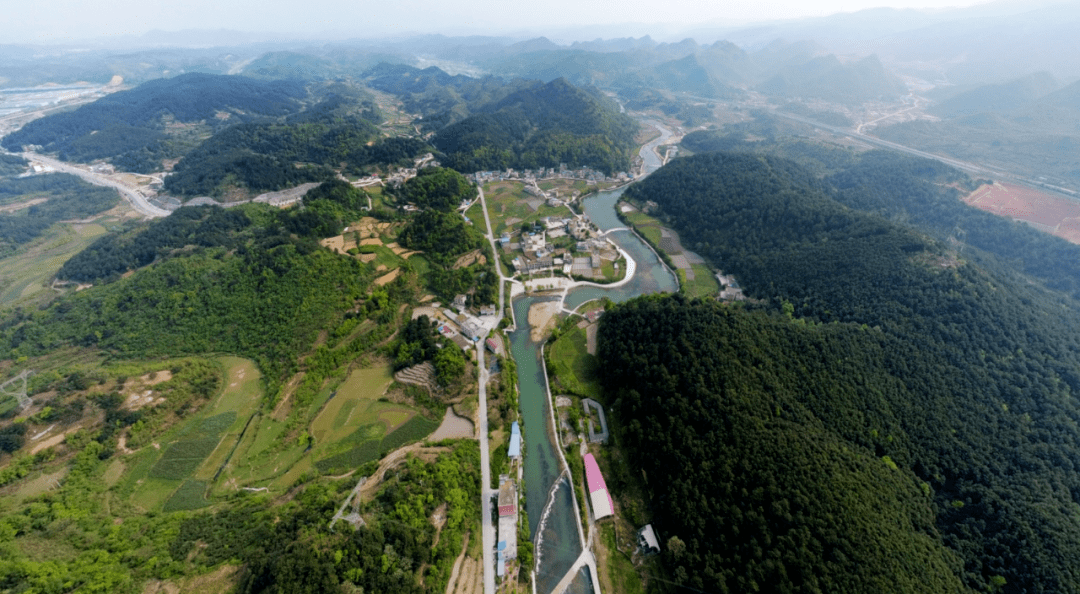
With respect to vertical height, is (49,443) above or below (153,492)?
above

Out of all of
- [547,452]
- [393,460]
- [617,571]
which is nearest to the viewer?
[617,571]

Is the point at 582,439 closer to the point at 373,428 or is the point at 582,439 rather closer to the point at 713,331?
the point at 713,331

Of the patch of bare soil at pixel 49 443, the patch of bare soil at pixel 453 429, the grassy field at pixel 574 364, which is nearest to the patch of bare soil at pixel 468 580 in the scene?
the patch of bare soil at pixel 453 429

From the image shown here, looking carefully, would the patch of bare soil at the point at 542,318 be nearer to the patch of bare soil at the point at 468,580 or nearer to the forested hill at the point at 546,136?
the patch of bare soil at the point at 468,580

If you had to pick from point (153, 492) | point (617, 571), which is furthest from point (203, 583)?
point (617, 571)

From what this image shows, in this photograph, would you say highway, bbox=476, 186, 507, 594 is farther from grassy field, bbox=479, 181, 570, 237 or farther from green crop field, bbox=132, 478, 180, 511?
grassy field, bbox=479, 181, 570, 237

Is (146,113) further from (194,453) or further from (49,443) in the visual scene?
(194,453)
